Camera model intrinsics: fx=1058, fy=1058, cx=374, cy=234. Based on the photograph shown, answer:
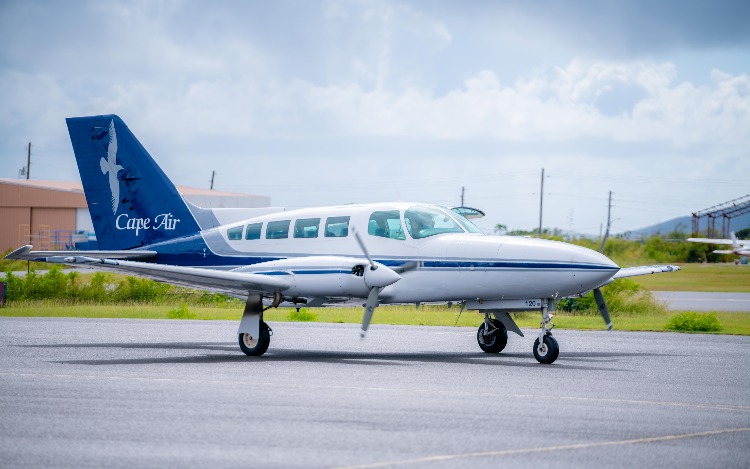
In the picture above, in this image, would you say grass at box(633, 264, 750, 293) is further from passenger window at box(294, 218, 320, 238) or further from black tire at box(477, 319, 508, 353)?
passenger window at box(294, 218, 320, 238)

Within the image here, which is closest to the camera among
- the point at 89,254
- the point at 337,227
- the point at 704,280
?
the point at 337,227

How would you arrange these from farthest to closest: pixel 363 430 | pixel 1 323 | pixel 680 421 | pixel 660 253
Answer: pixel 660 253 → pixel 1 323 → pixel 680 421 → pixel 363 430

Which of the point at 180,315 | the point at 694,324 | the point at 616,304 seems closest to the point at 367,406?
the point at 694,324

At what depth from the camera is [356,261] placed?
18250 mm

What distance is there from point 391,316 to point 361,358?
16528mm

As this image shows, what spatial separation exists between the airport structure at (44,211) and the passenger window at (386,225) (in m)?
62.5

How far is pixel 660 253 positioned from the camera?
3248 inches

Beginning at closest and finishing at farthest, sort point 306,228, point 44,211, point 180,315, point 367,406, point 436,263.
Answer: point 367,406 < point 436,263 < point 306,228 < point 180,315 < point 44,211

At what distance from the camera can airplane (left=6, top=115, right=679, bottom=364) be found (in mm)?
17891

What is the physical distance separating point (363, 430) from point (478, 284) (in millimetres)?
8334

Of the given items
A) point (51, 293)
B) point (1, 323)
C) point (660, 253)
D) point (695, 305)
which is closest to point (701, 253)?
point (660, 253)

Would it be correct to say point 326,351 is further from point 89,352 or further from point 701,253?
point 701,253

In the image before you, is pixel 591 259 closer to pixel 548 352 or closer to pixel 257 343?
pixel 548 352

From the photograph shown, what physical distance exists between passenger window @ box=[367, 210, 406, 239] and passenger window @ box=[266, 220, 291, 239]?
187 cm
